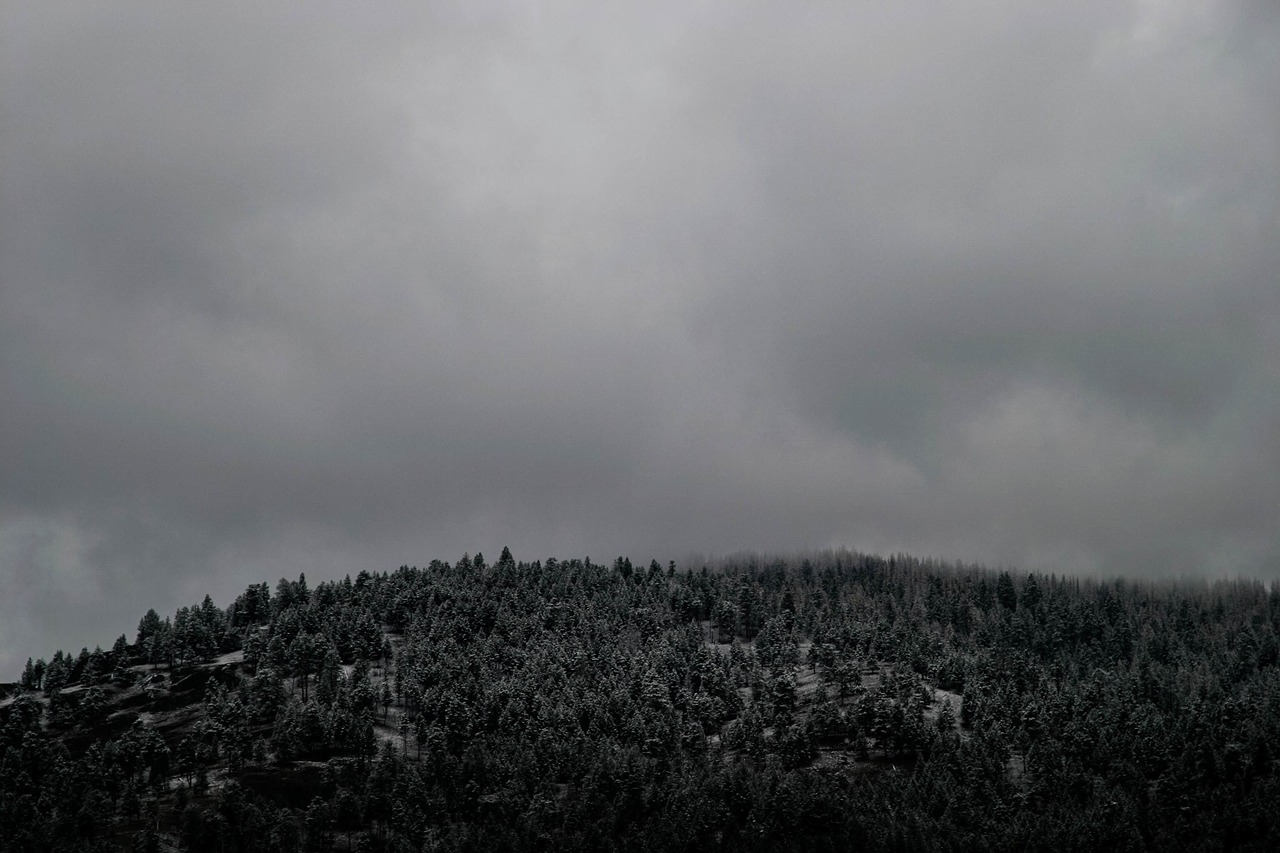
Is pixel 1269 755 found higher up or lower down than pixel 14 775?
higher up

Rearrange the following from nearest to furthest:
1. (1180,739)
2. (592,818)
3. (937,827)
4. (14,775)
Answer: (937,827), (592,818), (1180,739), (14,775)

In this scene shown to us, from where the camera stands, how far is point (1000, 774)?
174m

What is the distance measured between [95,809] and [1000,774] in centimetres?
15416

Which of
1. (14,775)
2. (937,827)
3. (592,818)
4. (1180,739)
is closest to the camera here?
(937,827)

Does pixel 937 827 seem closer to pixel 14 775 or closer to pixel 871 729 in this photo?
pixel 871 729

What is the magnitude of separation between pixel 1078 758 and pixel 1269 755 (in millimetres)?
30738

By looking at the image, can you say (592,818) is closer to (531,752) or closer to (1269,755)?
(531,752)

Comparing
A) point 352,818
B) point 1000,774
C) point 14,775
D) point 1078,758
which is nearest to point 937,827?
point 1000,774

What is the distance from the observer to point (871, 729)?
654 ft

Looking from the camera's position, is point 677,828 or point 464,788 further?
point 464,788

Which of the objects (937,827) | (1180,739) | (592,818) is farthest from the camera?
(1180,739)

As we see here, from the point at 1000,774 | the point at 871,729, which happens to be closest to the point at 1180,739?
the point at 1000,774

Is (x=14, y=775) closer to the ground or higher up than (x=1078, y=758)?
closer to the ground

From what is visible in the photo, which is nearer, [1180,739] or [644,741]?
[1180,739]
